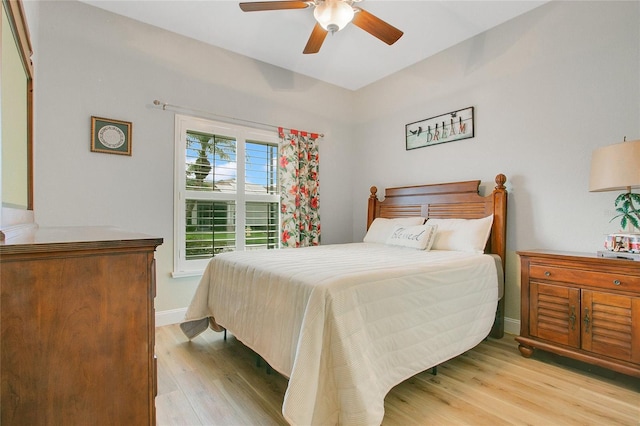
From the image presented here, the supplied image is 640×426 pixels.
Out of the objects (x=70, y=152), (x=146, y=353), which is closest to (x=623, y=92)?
(x=146, y=353)

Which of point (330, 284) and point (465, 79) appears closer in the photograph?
point (330, 284)

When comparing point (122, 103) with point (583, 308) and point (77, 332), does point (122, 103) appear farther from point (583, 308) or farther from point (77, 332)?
point (583, 308)

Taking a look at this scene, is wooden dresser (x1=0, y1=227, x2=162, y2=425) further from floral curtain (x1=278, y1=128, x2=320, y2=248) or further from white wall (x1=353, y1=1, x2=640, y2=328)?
white wall (x1=353, y1=1, x2=640, y2=328)

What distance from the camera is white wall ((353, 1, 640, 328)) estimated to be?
89.4 inches

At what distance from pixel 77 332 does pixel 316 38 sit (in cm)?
247

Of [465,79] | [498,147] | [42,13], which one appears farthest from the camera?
[465,79]

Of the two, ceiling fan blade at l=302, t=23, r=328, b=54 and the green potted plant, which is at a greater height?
ceiling fan blade at l=302, t=23, r=328, b=54

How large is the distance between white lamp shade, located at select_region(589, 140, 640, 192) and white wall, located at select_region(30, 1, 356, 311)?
300cm

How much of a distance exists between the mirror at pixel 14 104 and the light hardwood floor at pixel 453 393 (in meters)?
1.28

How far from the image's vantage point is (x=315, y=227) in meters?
3.90

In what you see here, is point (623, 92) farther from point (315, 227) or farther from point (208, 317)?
point (208, 317)

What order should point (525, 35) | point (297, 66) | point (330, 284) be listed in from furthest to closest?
point (297, 66) → point (525, 35) → point (330, 284)

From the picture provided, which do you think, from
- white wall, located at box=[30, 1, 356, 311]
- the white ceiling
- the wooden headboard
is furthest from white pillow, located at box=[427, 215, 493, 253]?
white wall, located at box=[30, 1, 356, 311]

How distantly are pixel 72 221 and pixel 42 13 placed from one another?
65.0 inches
